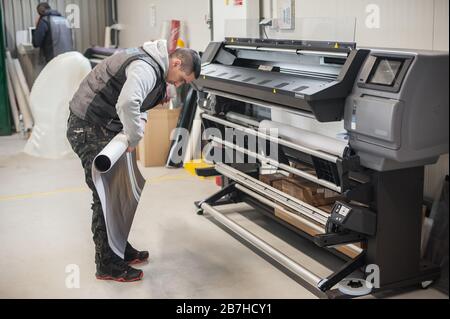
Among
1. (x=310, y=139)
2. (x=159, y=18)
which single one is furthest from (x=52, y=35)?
(x=310, y=139)

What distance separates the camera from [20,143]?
24.0 feet

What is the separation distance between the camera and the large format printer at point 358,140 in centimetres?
264

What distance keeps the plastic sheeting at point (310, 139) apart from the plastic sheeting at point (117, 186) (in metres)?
0.90

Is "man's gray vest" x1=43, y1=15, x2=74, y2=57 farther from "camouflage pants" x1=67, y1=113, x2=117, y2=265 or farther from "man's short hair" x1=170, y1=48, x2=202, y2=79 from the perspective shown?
"man's short hair" x1=170, y1=48, x2=202, y2=79

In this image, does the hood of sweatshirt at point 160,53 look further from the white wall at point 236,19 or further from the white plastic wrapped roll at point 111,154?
the white wall at point 236,19

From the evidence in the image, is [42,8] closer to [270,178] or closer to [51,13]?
[51,13]

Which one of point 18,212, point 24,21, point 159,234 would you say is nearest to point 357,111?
point 159,234

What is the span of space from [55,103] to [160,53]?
11.8 feet

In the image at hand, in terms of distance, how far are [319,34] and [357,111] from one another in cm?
75

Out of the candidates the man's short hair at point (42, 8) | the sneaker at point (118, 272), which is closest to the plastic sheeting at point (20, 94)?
the man's short hair at point (42, 8)

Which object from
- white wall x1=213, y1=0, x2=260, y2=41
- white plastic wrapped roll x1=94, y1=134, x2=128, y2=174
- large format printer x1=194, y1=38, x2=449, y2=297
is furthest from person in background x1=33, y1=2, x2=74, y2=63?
white plastic wrapped roll x1=94, y1=134, x2=128, y2=174

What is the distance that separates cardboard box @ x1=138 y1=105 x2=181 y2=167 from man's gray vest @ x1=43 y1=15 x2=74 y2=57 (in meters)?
2.79

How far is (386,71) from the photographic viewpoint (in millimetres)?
2725

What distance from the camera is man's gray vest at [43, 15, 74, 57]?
7922mm
